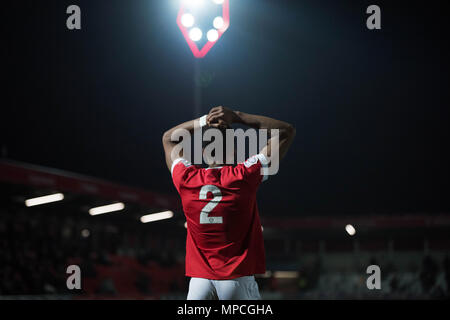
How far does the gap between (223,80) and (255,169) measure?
13.8 meters

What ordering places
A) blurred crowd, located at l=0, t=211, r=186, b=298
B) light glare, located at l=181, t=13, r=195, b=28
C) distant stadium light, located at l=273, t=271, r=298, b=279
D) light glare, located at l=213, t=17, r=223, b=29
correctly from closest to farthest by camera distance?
light glare, located at l=213, t=17, r=223, b=29
light glare, located at l=181, t=13, r=195, b=28
blurred crowd, located at l=0, t=211, r=186, b=298
distant stadium light, located at l=273, t=271, r=298, b=279

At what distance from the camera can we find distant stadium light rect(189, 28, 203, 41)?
32.8 ft

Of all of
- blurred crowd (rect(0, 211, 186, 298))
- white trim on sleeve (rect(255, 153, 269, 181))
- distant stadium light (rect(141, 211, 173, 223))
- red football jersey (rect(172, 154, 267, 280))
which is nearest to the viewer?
red football jersey (rect(172, 154, 267, 280))

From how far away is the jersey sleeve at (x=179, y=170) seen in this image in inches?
105

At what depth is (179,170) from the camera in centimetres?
272

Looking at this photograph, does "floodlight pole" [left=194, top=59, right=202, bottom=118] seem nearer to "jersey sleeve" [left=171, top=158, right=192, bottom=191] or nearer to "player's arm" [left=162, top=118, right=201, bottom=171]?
"player's arm" [left=162, top=118, right=201, bottom=171]

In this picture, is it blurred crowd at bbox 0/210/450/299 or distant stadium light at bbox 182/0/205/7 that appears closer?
distant stadium light at bbox 182/0/205/7

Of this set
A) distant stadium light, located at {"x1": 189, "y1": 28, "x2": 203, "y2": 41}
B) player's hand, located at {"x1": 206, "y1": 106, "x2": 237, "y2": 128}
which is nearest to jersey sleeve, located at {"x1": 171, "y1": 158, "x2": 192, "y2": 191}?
player's hand, located at {"x1": 206, "y1": 106, "x2": 237, "y2": 128}

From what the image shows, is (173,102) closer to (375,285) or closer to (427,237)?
(375,285)

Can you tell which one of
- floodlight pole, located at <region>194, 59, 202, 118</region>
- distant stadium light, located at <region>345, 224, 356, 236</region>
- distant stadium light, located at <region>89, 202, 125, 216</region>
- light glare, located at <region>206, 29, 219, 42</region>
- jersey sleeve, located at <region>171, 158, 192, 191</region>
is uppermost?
light glare, located at <region>206, 29, 219, 42</region>

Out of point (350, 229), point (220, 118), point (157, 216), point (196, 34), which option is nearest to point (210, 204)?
point (220, 118)

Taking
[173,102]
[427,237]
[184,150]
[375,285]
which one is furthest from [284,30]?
[427,237]

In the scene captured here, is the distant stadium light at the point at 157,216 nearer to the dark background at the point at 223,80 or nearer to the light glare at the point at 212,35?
the dark background at the point at 223,80

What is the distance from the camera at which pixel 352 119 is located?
2088 centimetres
